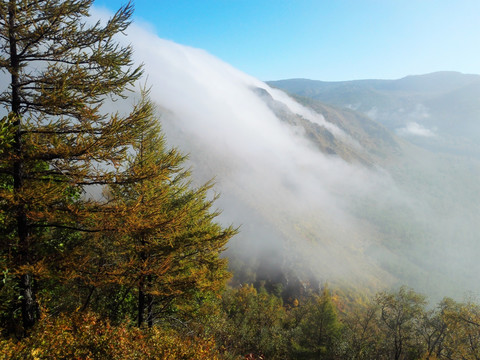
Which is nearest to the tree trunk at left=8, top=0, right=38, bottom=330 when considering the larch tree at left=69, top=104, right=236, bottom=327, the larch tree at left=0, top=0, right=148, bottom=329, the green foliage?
the larch tree at left=0, top=0, right=148, bottom=329

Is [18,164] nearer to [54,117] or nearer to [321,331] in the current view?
[54,117]

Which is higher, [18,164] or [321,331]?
[18,164]

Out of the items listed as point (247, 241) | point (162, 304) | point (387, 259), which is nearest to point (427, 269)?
point (387, 259)

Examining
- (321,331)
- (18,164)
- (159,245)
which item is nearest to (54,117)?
(18,164)

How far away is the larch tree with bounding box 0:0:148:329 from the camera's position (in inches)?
197

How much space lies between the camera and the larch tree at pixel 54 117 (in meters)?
5.01

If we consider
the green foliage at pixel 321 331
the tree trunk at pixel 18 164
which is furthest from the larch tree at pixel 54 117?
the green foliage at pixel 321 331

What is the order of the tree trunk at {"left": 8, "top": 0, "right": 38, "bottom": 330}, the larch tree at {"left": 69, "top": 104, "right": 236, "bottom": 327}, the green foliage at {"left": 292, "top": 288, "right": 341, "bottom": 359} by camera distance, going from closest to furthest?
the tree trunk at {"left": 8, "top": 0, "right": 38, "bottom": 330} → the larch tree at {"left": 69, "top": 104, "right": 236, "bottom": 327} → the green foliage at {"left": 292, "top": 288, "right": 341, "bottom": 359}

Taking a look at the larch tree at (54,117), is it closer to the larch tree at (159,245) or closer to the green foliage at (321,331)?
the larch tree at (159,245)

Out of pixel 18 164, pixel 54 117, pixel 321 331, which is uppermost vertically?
pixel 54 117

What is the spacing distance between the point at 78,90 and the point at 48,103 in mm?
651

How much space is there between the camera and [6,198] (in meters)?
4.74

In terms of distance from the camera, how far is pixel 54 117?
18.1 ft

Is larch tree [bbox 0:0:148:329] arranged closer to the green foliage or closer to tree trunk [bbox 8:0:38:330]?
tree trunk [bbox 8:0:38:330]
